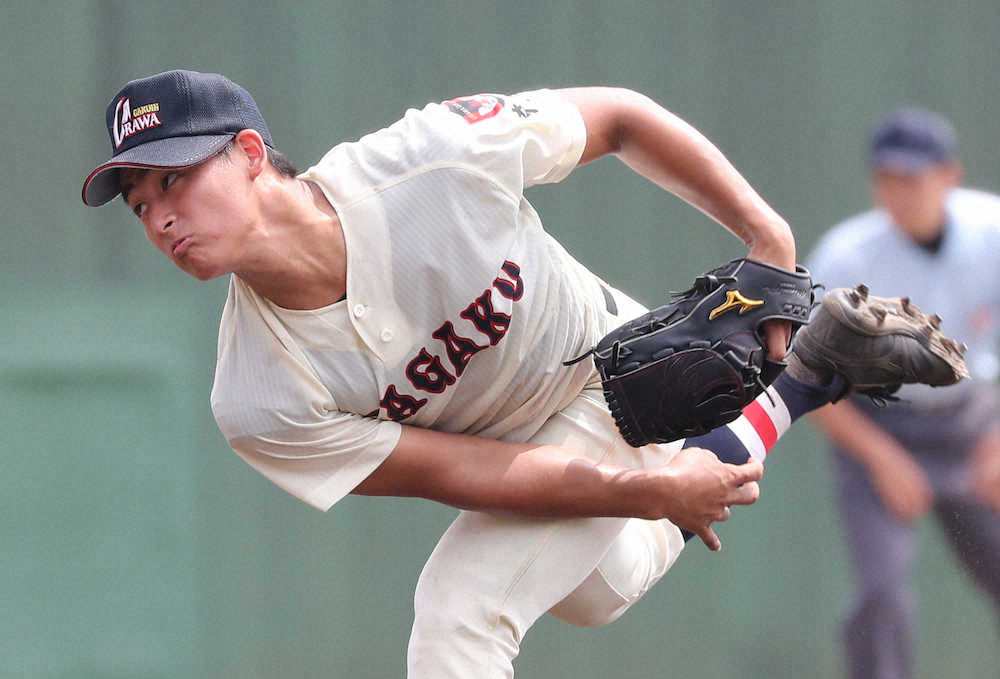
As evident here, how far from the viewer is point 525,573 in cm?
224

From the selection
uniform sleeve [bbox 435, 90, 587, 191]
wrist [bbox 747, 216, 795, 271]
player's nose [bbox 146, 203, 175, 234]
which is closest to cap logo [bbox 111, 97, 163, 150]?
player's nose [bbox 146, 203, 175, 234]

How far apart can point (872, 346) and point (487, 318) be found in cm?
72

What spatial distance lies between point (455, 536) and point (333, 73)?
191 cm

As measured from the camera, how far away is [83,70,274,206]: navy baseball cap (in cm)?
193

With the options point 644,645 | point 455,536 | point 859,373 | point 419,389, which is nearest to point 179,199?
point 419,389

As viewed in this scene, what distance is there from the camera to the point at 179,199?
1.95 meters

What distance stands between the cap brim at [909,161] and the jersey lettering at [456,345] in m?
1.71

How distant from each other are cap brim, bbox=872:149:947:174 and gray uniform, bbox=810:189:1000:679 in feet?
0.32

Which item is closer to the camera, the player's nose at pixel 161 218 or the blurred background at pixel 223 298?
the player's nose at pixel 161 218

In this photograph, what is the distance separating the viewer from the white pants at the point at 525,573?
219cm

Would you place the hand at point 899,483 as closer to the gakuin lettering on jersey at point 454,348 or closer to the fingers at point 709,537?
the fingers at point 709,537

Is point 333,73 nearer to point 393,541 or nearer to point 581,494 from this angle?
point 393,541

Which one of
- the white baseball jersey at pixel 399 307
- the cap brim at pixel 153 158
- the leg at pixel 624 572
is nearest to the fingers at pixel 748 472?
the leg at pixel 624 572

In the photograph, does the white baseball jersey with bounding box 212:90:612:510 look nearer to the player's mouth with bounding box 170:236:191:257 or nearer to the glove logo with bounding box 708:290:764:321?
the player's mouth with bounding box 170:236:191:257
